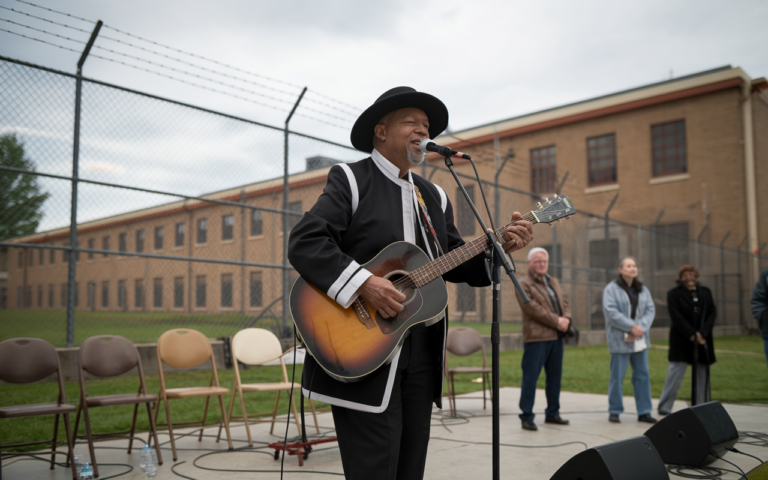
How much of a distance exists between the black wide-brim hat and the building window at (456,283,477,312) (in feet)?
40.2

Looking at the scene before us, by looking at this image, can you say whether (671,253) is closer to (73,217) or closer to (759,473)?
(759,473)

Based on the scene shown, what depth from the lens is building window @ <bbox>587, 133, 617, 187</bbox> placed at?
76.2 feet

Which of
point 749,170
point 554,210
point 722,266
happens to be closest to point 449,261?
point 554,210

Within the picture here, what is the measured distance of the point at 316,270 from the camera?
8.07ft

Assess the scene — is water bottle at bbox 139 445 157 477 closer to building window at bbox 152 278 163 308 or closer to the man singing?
the man singing

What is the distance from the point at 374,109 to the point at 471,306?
13.4 meters

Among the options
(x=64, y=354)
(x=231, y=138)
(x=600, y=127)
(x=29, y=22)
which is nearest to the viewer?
(x=29, y=22)

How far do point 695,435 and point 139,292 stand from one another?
27.2 ft

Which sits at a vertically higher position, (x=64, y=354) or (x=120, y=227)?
(x=120, y=227)

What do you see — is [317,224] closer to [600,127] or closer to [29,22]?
[29,22]

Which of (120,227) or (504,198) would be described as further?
(504,198)

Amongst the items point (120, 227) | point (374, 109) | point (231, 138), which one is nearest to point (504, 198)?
point (231, 138)

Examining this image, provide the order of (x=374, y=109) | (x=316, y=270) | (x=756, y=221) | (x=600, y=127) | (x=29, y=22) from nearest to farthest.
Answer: (x=316, y=270), (x=374, y=109), (x=29, y=22), (x=756, y=221), (x=600, y=127)

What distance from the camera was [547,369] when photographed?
22.2 feet
